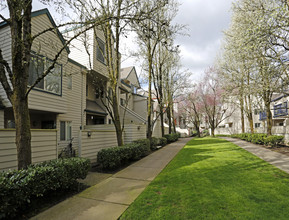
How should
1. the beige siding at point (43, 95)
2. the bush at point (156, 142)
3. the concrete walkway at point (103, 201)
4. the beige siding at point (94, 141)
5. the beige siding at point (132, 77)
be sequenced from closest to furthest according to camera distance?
the concrete walkway at point (103, 201)
the beige siding at point (94, 141)
the beige siding at point (43, 95)
the bush at point (156, 142)
the beige siding at point (132, 77)

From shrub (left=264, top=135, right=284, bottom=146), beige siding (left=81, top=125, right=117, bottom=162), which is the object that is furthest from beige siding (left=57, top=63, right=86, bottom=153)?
shrub (left=264, top=135, right=284, bottom=146)

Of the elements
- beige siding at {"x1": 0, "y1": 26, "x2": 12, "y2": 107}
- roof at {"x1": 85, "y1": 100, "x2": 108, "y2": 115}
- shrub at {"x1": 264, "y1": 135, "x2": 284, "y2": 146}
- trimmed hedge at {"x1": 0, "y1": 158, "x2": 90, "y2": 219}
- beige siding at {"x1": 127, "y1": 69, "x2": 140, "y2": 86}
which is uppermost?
beige siding at {"x1": 127, "y1": 69, "x2": 140, "y2": 86}

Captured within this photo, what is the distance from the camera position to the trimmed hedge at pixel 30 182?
271cm

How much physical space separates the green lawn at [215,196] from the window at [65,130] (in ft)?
24.0

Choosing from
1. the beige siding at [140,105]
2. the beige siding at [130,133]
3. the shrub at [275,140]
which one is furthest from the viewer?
the beige siding at [140,105]

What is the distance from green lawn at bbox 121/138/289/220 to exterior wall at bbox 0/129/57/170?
3606mm

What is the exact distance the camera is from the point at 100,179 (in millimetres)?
5316

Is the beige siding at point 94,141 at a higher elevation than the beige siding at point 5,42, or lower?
lower

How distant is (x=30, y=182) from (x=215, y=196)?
395 centimetres

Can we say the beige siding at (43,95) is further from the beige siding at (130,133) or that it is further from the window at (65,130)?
the beige siding at (130,133)

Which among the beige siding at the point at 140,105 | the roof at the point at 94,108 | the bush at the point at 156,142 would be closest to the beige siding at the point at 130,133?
the bush at the point at 156,142

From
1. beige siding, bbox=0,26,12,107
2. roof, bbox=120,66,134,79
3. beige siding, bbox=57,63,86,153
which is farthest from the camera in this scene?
roof, bbox=120,66,134,79

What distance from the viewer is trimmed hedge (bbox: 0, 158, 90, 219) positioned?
107 inches

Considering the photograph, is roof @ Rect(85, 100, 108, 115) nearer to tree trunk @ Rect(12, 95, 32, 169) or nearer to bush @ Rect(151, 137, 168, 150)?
bush @ Rect(151, 137, 168, 150)
